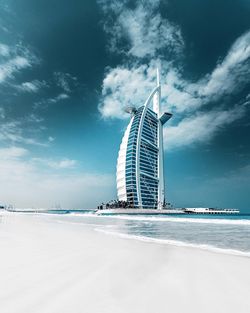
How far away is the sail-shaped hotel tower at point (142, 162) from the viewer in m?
145

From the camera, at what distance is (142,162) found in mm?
150625

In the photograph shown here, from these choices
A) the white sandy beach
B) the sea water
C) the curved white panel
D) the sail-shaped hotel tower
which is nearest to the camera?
the white sandy beach

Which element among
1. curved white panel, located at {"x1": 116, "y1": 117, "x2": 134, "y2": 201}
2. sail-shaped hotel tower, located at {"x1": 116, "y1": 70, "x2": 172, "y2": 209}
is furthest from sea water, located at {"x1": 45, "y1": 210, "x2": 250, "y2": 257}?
curved white panel, located at {"x1": 116, "y1": 117, "x2": 134, "y2": 201}

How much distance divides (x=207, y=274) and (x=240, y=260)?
2.68 meters

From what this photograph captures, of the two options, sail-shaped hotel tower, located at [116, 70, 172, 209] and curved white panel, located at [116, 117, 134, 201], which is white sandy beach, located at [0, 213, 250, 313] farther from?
curved white panel, located at [116, 117, 134, 201]

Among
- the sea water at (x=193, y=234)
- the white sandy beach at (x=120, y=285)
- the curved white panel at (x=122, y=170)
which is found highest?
the curved white panel at (x=122, y=170)

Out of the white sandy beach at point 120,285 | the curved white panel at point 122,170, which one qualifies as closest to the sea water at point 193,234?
the white sandy beach at point 120,285

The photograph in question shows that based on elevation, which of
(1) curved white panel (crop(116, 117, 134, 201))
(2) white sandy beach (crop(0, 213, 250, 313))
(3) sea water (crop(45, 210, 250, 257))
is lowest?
(2) white sandy beach (crop(0, 213, 250, 313))

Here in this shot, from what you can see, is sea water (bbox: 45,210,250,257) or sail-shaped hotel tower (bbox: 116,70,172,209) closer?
sea water (bbox: 45,210,250,257)

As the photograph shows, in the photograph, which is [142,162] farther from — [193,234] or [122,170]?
[193,234]

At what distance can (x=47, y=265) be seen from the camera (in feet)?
21.4

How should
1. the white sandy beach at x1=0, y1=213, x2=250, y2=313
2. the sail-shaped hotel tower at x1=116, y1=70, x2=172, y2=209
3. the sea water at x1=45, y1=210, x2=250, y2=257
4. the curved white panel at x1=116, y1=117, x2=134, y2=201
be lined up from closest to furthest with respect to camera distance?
the white sandy beach at x1=0, y1=213, x2=250, y2=313 < the sea water at x1=45, y1=210, x2=250, y2=257 < the sail-shaped hotel tower at x1=116, y1=70, x2=172, y2=209 < the curved white panel at x1=116, y1=117, x2=134, y2=201

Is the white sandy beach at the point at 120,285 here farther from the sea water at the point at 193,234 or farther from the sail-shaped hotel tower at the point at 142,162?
the sail-shaped hotel tower at the point at 142,162

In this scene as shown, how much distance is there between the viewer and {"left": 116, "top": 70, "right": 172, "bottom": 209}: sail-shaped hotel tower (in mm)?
144875
